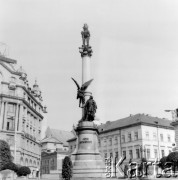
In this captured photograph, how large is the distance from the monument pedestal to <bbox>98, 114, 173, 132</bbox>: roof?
44.8m

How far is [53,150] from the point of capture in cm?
11075

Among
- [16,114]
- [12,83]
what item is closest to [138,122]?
[16,114]

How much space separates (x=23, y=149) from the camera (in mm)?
60469

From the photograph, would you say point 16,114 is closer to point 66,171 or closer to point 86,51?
point 86,51

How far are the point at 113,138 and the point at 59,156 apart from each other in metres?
27.0

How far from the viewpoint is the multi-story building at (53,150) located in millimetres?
94750

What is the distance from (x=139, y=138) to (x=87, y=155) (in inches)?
1813

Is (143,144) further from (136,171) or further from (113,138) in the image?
(136,171)

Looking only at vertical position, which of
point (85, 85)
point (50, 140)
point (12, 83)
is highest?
point (12, 83)

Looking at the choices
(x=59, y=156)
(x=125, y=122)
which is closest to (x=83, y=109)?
(x=125, y=122)

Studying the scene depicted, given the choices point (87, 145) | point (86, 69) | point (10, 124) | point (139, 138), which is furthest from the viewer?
point (139, 138)

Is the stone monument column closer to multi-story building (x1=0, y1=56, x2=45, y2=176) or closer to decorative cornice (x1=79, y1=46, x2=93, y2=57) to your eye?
decorative cornice (x1=79, y1=46, x2=93, y2=57)

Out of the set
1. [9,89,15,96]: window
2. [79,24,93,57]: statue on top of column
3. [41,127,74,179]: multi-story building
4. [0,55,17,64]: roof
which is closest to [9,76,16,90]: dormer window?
[9,89,15,96]: window

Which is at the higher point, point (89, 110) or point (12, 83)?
point (12, 83)
